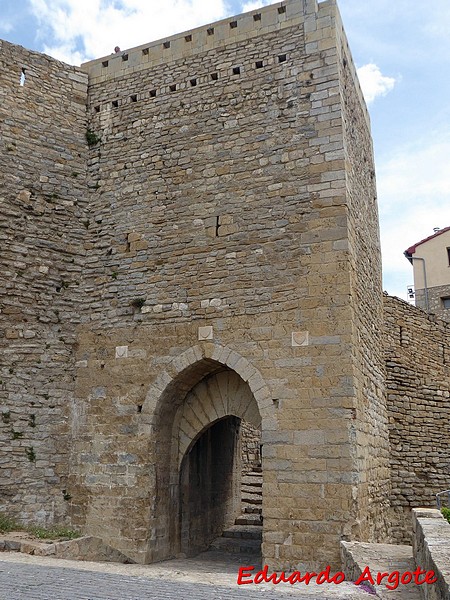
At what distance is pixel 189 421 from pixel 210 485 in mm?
1997

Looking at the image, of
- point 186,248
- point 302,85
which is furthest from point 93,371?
point 302,85

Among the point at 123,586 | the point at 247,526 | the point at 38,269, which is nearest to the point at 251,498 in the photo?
the point at 247,526

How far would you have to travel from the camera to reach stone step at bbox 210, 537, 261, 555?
9555mm

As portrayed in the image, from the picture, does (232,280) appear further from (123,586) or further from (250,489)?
(250,489)

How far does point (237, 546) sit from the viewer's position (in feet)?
31.8

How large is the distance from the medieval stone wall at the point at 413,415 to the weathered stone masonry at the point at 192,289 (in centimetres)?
61

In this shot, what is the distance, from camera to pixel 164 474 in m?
8.22

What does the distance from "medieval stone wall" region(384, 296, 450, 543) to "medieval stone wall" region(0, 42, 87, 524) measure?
5.07m

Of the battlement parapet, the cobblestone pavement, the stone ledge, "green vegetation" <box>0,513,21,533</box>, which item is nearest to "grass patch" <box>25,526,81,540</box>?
"green vegetation" <box>0,513,21,533</box>

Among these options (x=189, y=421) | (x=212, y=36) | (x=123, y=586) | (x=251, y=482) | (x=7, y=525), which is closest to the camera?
(x=123, y=586)

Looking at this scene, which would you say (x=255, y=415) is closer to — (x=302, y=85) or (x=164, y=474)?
(x=164, y=474)

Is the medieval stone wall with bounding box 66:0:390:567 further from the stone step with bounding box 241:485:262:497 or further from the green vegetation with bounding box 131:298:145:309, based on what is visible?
the stone step with bounding box 241:485:262:497

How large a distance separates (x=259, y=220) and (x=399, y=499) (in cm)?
495

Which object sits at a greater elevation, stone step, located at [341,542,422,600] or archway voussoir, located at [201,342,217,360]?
archway voussoir, located at [201,342,217,360]
